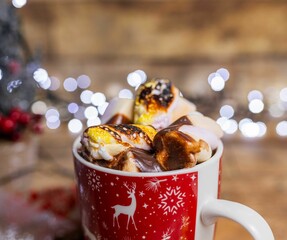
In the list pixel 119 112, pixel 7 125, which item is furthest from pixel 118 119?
pixel 7 125

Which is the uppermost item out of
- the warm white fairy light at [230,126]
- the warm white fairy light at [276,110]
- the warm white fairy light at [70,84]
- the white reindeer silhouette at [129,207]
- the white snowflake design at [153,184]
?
the white snowflake design at [153,184]

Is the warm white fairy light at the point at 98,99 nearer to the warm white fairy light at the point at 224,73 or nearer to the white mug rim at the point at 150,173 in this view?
the warm white fairy light at the point at 224,73

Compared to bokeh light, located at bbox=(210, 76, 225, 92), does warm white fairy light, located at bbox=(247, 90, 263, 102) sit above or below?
below

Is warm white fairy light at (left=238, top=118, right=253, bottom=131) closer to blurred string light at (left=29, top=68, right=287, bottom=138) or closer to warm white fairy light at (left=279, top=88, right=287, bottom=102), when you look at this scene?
blurred string light at (left=29, top=68, right=287, bottom=138)

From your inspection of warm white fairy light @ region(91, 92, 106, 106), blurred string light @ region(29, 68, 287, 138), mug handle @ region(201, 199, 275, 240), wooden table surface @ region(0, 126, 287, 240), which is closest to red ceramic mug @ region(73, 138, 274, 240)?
mug handle @ region(201, 199, 275, 240)

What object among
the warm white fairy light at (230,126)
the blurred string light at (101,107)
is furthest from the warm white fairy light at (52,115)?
the warm white fairy light at (230,126)

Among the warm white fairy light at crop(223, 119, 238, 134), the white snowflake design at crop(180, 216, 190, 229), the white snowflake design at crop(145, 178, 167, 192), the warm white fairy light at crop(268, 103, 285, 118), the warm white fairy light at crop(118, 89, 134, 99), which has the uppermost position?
the white snowflake design at crop(145, 178, 167, 192)

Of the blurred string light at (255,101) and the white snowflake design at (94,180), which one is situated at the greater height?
the white snowflake design at (94,180)
